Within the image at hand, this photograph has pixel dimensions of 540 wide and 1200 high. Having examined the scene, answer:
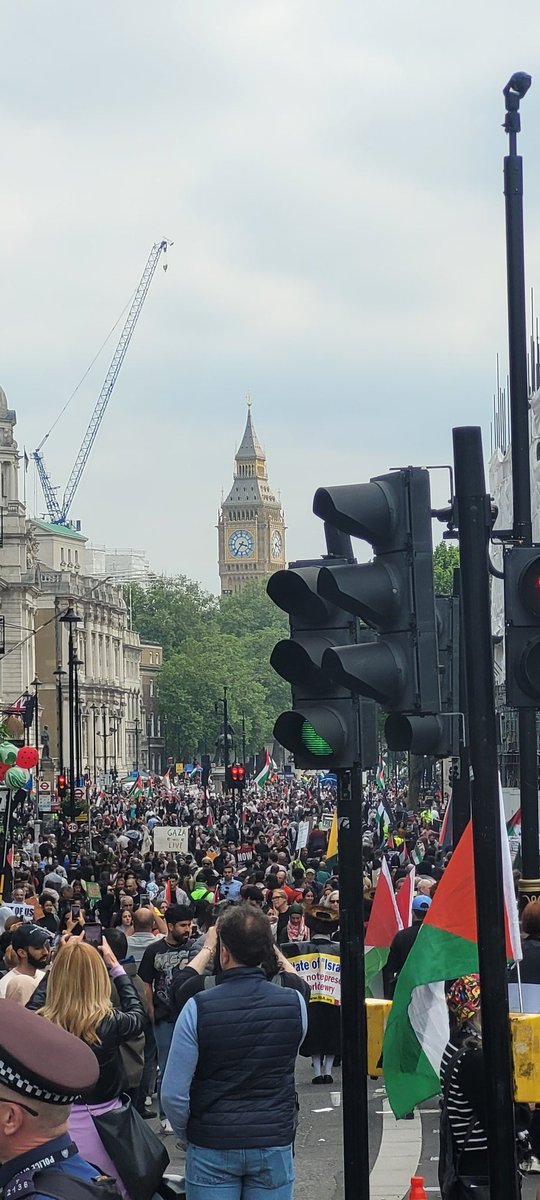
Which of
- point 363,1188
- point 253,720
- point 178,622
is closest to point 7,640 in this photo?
point 253,720

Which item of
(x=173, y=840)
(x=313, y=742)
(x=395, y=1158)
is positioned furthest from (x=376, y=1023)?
(x=173, y=840)

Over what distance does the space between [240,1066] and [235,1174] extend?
38 centimetres

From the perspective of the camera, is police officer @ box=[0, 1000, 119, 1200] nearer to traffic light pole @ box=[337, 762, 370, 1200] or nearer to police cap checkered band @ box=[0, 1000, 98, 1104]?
police cap checkered band @ box=[0, 1000, 98, 1104]

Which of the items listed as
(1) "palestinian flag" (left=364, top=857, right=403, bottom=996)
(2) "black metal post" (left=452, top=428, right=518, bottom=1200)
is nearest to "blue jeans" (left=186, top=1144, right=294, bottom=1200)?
(2) "black metal post" (left=452, top=428, right=518, bottom=1200)

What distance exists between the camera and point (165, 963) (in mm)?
13031

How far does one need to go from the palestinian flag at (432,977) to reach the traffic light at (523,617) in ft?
4.02

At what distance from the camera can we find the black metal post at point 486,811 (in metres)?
6.37

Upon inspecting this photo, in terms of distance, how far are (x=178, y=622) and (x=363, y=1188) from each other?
615 feet

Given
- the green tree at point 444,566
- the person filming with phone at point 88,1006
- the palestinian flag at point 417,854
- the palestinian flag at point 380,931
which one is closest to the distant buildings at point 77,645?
the green tree at point 444,566

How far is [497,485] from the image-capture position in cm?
9881

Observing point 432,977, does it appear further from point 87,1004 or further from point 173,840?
point 173,840

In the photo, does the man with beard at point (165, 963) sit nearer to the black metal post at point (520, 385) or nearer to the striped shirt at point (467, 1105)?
the black metal post at point (520, 385)

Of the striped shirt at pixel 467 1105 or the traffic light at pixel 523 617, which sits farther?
the striped shirt at pixel 467 1105

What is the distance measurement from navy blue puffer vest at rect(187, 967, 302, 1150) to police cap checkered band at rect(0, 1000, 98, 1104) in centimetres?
300
